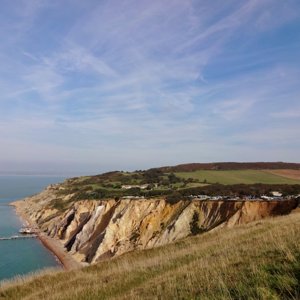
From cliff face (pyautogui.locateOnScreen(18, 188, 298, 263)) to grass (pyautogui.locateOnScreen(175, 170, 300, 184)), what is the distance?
32734 millimetres

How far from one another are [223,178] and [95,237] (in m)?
44.1

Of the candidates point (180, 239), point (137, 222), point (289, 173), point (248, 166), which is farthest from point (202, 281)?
point (248, 166)

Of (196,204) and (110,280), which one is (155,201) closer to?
(196,204)

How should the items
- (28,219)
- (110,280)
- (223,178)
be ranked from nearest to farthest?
1. (110,280)
2. (223,178)
3. (28,219)

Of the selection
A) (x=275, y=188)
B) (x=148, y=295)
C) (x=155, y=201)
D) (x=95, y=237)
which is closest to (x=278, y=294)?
(x=148, y=295)

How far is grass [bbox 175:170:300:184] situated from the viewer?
90.5m

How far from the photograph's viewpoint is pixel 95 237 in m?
67.5

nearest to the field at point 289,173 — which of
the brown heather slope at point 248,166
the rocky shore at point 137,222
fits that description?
the brown heather slope at point 248,166

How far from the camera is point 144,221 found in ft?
203

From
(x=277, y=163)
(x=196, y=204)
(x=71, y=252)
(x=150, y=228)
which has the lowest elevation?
(x=71, y=252)

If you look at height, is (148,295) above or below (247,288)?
below

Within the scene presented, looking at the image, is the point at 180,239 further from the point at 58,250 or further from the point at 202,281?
the point at 58,250

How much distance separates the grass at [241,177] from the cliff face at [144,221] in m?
32.7

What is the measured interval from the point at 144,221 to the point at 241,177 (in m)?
46.1
